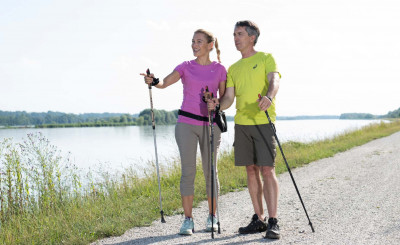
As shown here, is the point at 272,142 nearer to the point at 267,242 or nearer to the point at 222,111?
the point at 222,111

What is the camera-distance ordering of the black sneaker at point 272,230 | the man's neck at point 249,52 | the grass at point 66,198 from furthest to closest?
1. the grass at point 66,198
2. the man's neck at point 249,52
3. the black sneaker at point 272,230

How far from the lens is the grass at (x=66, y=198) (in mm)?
4348

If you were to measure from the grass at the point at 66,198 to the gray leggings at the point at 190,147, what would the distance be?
0.95 metres

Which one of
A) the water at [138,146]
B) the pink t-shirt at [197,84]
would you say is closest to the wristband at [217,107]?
the pink t-shirt at [197,84]

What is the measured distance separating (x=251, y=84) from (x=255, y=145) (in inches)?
26.3

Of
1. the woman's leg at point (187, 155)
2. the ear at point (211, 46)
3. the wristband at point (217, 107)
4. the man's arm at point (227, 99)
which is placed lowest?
the woman's leg at point (187, 155)

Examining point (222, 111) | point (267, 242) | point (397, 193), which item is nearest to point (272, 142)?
point (222, 111)

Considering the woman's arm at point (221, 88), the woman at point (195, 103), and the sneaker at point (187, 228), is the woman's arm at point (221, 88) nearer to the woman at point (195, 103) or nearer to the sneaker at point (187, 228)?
the woman at point (195, 103)

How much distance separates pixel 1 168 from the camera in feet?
19.3

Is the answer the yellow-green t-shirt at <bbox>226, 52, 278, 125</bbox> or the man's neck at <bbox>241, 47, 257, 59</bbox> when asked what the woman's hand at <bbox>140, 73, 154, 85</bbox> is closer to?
the yellow-green t-shirt at <bbox>226, 52, 278, 125</bbox>

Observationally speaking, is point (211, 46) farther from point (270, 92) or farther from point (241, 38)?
point (270, 92)

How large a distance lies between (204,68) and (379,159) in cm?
839

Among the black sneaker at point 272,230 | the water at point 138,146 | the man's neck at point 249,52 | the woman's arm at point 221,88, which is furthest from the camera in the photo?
the water at point 138,146

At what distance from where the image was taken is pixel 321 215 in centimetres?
474
